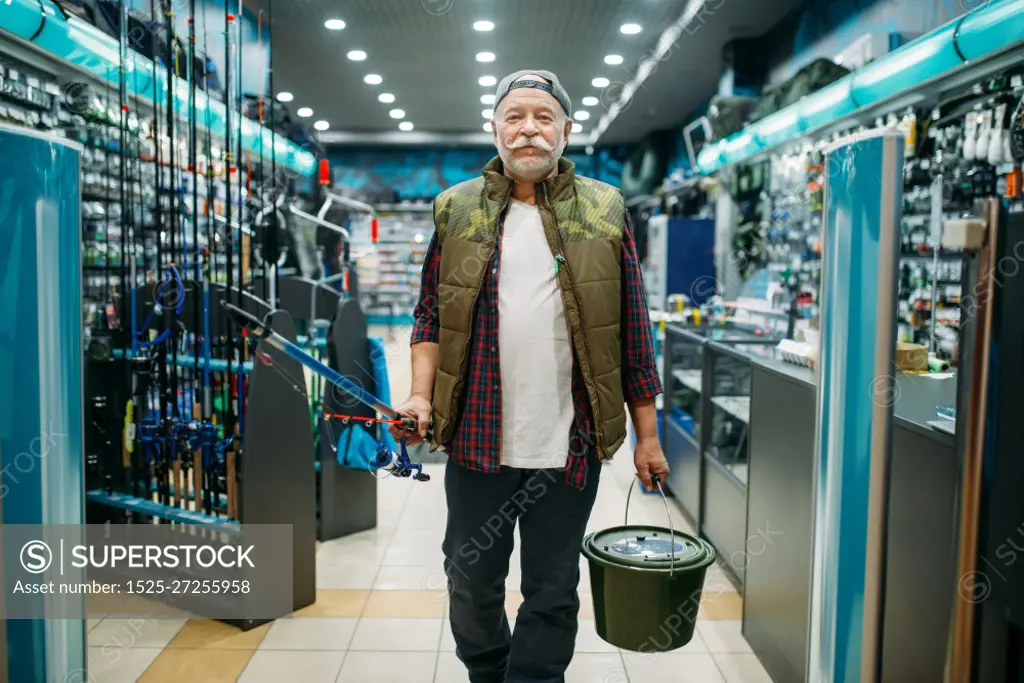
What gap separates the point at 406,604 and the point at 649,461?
1571 millimetres

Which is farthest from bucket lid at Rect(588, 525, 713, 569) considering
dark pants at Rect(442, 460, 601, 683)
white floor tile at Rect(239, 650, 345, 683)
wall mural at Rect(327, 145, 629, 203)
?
wall mural at Rect(327, 145, 629, 203)

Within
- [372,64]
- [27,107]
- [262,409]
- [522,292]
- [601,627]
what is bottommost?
[601,627]

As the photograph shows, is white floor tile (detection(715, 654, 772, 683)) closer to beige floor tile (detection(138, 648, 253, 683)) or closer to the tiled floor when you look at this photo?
the tiled floor

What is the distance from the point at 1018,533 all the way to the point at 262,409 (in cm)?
233

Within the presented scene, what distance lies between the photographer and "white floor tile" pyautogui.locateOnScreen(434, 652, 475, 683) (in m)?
2.46

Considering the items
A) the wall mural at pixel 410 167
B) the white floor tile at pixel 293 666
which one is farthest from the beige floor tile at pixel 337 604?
the wall mural at pixel 410 167

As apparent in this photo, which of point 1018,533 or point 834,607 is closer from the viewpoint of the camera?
point 834,607

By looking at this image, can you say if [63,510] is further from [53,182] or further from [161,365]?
[161,365]

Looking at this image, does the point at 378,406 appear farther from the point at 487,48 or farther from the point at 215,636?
the point at 487,48

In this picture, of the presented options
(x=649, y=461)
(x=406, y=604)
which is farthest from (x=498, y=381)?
(x=406, y=604)

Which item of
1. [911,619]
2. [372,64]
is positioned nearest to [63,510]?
[911,619]

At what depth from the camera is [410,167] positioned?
1591 cm

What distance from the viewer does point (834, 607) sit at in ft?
2.65

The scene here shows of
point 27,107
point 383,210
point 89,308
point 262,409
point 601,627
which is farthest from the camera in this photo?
point 383,210
